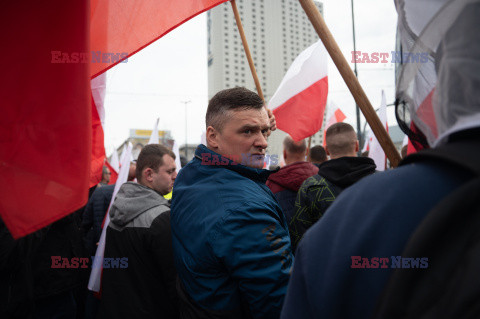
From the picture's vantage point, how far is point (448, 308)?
1.58 feet

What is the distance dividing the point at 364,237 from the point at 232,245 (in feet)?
2.86

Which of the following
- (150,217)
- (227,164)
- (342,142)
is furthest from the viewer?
(342,142)

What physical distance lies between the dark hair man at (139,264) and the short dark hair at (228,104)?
3.60 ft

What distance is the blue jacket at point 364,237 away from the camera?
1.95ft

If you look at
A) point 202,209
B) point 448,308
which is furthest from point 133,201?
point 448,308

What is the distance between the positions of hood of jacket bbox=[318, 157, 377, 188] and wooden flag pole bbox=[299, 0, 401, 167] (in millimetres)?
1102

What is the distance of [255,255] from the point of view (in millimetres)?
1396

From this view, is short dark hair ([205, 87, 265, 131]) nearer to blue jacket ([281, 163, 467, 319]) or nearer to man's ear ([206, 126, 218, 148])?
man's ear ([206, 126, 218, 148])

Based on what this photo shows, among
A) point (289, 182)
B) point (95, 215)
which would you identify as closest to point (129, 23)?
point (289, 182)

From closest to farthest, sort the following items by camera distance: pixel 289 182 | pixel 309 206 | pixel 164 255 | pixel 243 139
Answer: pixel 243 139, pixel 164 255, pixel 309 206, pixel 289 182

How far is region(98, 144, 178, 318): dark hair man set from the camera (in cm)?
255

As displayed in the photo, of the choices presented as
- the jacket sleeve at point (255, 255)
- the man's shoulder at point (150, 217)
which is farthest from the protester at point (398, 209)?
the man's shoulder at point (150, 217)

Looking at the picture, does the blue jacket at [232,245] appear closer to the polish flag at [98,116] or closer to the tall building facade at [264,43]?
the polish flag at [98,116]

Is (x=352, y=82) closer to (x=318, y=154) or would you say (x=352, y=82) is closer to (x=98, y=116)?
(x=98, y=116)
